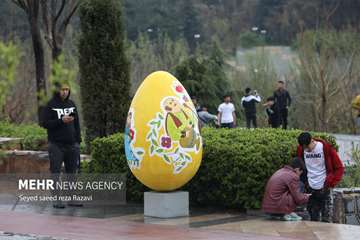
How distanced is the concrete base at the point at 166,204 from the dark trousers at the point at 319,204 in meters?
1.81

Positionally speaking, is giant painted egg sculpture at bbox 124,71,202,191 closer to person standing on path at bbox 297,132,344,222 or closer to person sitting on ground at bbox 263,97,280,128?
person standing on path at bbox 297,132,344,222

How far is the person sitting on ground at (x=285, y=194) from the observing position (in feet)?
37.8

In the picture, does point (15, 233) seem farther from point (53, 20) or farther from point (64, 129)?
point (53, 20)

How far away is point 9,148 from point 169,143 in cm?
638

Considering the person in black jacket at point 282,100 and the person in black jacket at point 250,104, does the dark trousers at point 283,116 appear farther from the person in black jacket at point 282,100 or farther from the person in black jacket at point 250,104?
the person in black jacket at point 250,104

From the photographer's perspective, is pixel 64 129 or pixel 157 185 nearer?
pixel 157 185

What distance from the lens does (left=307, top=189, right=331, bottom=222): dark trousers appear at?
39.4 feet

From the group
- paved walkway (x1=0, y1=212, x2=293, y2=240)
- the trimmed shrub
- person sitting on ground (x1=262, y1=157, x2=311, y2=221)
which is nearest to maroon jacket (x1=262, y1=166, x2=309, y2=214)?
person sitting on ground (x1=262, y1=157, x2=311, y2=221)

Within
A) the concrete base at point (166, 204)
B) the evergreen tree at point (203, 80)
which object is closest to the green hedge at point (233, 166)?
the concrete base at point (166, 204)

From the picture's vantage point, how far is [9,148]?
1719 centimetres

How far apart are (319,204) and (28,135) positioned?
27.9ft

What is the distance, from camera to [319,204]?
1208 centimetres

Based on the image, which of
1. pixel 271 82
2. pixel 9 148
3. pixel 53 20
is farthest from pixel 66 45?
pixel 9 148

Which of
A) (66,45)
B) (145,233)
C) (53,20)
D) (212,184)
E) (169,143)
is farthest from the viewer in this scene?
(66,45)
